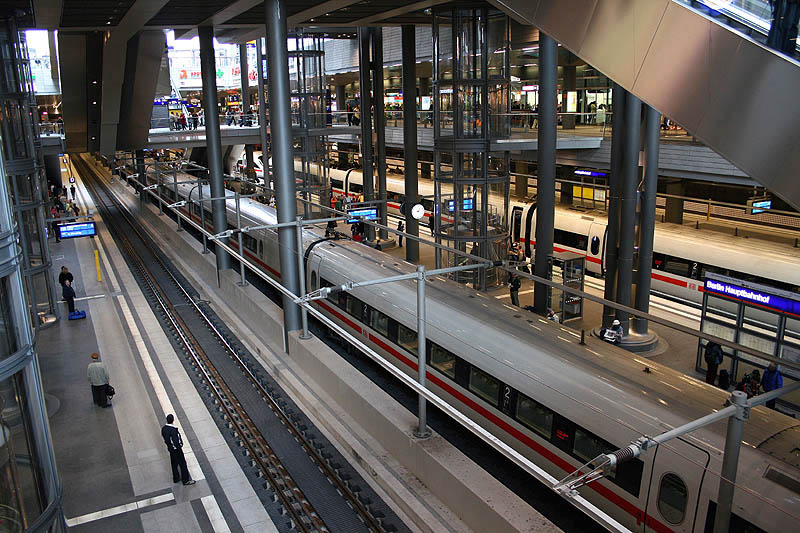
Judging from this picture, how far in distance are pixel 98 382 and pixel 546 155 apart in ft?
42.6

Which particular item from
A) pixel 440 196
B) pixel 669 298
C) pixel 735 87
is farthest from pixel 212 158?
pixel 735 87

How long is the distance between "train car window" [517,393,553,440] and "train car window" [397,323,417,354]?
3.41 metres

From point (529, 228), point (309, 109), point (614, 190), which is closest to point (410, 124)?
point (309, 109)

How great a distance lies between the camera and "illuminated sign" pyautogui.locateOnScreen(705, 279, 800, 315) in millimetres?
13102

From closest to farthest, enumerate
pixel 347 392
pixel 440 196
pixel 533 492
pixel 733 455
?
1. pixel 733 455
2. pixel 533 492
3. pixel 347 392
4. pixel 440 196

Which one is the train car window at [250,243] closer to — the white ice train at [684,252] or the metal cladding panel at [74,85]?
the white ice train at [684,252]

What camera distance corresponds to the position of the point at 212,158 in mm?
22688

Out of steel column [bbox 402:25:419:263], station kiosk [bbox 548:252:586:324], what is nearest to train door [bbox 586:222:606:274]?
station kiosk [bbox 548:252:586:324]

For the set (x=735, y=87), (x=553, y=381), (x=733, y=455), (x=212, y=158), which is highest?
(x=735, y=87)

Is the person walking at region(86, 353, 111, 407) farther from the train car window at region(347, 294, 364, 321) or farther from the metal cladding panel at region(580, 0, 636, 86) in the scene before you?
the metal cladding panel at region(580, 0, 636, 86)

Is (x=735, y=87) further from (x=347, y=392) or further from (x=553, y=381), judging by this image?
(x=347, y=392)

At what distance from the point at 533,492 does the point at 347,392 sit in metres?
4.30

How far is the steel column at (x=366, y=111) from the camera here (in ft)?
95.6

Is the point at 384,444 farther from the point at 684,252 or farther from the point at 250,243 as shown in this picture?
the point at 250,243
